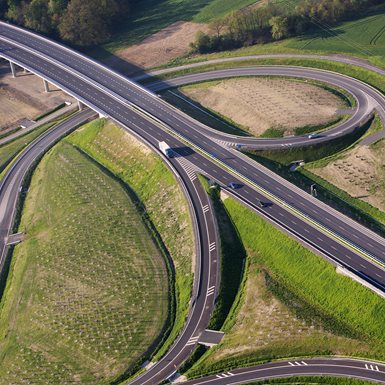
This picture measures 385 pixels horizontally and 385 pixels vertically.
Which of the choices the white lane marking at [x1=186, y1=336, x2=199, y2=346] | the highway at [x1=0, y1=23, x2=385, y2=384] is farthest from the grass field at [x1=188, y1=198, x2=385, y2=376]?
the highway at [x1=0, y1=23, x2=385, y2=384]

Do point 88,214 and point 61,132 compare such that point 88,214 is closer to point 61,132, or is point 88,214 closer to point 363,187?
point 61,132

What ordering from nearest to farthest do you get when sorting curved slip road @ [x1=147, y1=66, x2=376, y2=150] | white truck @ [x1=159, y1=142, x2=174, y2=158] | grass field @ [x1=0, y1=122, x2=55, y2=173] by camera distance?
white truck @ [x1=159, y1=142, x2=174, y2=158]
curved slip road @ [x1=147, y1=66, x2=376, y2=150]
grass field @ [x1=0, y1=122, x2=55, y2=173]

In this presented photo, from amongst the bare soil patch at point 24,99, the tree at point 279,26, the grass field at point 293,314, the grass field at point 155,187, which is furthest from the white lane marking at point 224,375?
the tree at point 279,26

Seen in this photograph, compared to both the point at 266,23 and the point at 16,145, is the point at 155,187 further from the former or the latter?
the point at 266,23

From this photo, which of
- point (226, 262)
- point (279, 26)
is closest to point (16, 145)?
point (226, 262)

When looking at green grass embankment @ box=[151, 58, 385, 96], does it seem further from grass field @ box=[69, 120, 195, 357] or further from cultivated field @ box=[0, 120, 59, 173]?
grass field @ box=[69, 120, 195, 357]
